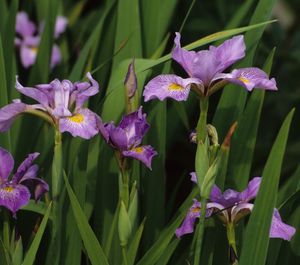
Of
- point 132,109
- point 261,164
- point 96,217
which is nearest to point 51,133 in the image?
point 96,217

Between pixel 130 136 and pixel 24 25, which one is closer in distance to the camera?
pixel 130 136

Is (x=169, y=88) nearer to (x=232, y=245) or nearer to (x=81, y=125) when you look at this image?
(x=81, y=125)

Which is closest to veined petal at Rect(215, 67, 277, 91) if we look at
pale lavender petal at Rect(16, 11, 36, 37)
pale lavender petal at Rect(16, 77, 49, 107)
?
pale lavender petal at Rect(16, 77, 49, 107)

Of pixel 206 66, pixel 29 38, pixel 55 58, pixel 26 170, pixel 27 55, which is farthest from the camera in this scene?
pixel 29 38

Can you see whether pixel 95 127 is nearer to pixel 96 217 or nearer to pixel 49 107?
pixel 49 107

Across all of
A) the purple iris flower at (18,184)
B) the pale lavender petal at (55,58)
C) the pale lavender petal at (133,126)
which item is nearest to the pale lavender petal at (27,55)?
the pale lavender petal at (55,58)

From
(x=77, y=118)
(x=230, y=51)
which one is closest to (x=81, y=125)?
(x=77, y=118)

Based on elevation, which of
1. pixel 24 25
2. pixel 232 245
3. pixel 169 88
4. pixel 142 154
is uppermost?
pixel 24 25

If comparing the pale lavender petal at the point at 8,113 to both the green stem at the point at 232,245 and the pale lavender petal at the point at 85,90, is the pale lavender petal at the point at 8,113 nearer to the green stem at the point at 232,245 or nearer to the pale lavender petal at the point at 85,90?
the pale lavender petal at the point at 85,90
